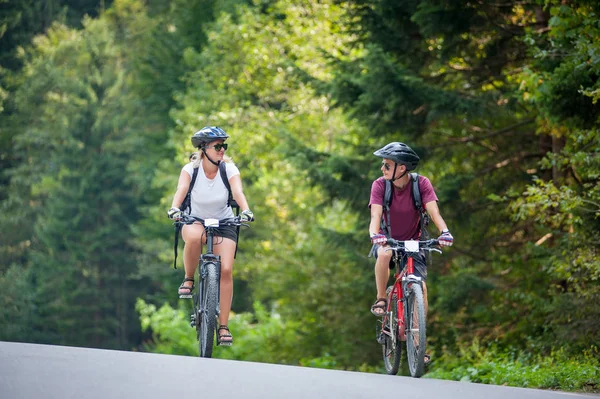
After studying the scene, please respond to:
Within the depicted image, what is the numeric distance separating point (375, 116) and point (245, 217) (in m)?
8.15

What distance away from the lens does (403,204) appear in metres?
9.95

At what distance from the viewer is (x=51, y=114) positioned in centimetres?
5975

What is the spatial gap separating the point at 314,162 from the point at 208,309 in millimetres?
8807

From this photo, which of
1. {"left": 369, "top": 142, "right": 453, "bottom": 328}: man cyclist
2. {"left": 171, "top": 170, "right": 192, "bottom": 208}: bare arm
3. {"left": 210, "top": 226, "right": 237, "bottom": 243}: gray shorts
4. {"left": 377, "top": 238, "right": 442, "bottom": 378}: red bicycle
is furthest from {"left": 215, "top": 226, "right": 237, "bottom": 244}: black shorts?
{"left": 377, "top": 238, "right": 442, "bottom": 378}: red bicycle

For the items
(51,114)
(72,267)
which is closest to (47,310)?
(72,267)

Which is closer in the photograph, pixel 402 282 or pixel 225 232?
pixel 402 282

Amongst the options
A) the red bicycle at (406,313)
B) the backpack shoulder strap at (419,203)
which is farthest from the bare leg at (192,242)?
the backpack shoulder strap at (419,203)

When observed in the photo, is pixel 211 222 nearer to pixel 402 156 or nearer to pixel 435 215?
pixel 402 156

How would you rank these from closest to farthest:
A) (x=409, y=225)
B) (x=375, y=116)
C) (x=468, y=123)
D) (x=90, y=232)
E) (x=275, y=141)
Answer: (x=409, y=225) → (x=375, y=116) → (x=468, y=123) → (x=275, y=141) → (x=90, y=232)

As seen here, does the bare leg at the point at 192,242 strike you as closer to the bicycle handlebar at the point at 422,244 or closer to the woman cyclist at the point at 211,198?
the woman cyclist at the point at 211,198

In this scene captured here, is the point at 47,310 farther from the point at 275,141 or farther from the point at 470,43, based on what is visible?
the point at 470,43

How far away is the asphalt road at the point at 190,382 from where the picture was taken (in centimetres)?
727

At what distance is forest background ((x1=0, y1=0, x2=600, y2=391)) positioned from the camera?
13797 millimetres

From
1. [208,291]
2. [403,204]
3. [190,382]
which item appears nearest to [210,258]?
[208,291]
